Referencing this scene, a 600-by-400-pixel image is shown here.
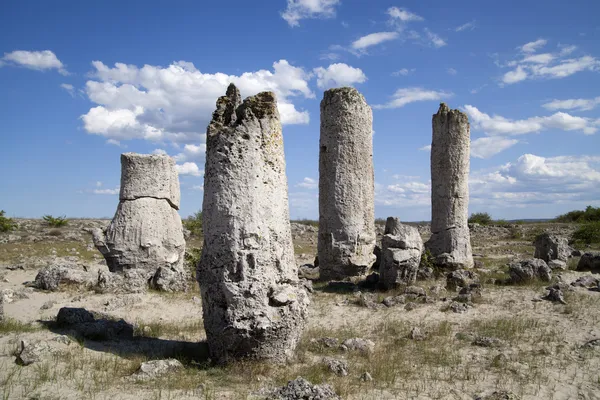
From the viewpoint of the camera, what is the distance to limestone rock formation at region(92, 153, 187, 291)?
10.2 metres

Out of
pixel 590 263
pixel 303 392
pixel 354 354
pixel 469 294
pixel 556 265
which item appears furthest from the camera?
pixel 590 263

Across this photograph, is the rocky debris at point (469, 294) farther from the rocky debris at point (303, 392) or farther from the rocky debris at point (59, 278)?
the rocky debris at point (59, 278)

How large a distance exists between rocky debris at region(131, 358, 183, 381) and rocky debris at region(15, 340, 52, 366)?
1163mm

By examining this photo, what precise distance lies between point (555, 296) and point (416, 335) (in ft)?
12.0

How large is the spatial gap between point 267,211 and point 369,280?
6.19 meters

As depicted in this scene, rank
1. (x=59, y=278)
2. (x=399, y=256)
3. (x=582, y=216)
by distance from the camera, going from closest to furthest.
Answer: (x=59, y=278) < (x=399, y=256) < (x=582, y=216)

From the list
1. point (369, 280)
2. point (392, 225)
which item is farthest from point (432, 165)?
point (369, 280)

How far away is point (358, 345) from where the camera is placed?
21.0 feet

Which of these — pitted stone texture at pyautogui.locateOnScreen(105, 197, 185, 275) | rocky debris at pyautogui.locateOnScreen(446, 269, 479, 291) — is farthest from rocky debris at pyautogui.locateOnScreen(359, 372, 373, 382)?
pitted stone texture at pyautogui.locateOnScreen(105, 197, 185, 275)

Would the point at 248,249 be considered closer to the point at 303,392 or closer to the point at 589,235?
the point at 303,392

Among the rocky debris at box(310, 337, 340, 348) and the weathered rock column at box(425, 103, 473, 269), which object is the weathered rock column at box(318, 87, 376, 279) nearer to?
the weathered rock column at box(425, 103, 473, 269)

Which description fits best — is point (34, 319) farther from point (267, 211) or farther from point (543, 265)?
point (543, 265)

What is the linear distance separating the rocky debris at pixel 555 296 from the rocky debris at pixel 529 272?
159 cm

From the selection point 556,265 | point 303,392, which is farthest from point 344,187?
point 303,392
